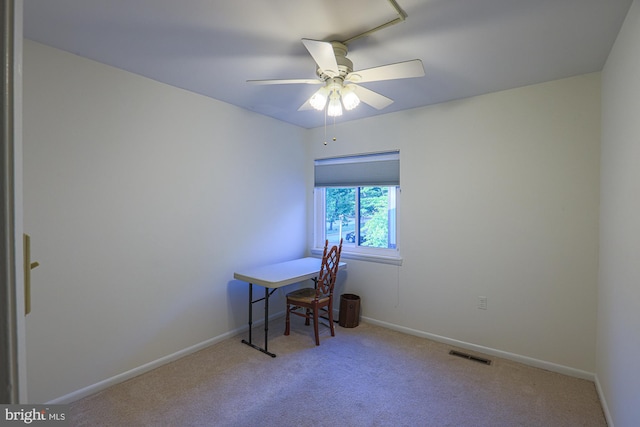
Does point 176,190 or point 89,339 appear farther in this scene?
point 176,190

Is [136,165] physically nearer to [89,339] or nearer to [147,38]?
[147,38]

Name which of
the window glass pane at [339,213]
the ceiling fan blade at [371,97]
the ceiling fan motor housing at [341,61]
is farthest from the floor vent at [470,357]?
the ceiling fan motor housing at [341,61]

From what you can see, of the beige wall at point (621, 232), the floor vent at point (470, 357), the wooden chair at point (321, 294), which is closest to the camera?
the beige wall at point (621, 232)

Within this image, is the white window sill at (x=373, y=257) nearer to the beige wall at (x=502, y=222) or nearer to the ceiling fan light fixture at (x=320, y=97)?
the beige wall at (x=502, y=222)

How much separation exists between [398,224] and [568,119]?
1.68m

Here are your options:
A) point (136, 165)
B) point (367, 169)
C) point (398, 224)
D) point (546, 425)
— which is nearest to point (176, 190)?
point (136, 165)

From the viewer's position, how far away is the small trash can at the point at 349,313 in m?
3.44

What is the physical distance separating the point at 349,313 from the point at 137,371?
2.00 metres

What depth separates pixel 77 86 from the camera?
2154 mm

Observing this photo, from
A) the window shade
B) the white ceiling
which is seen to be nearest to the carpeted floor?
the window shade

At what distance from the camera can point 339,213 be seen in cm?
395

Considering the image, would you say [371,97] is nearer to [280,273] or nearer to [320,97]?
[320,97]

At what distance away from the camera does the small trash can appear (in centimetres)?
344

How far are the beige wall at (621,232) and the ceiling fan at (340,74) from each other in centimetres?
110
